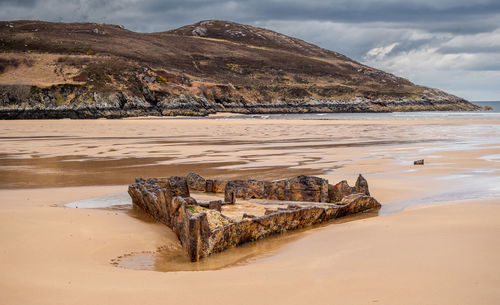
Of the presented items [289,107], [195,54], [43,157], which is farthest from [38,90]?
[195,54]

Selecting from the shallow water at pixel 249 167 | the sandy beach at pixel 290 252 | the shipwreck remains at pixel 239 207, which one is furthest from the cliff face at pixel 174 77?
the shipwreck remains at pixel 239 207

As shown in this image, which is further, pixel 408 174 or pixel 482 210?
pixel 408 174

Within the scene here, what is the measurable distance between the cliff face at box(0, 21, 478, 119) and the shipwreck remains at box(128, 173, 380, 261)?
45.5 m

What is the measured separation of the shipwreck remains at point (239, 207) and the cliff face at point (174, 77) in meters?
45.5

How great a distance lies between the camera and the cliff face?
54344 millimetres

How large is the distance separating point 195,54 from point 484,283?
112991 millimetres

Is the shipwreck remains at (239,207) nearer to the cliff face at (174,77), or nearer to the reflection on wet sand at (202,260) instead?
the reflection on wet sand at (202,260)

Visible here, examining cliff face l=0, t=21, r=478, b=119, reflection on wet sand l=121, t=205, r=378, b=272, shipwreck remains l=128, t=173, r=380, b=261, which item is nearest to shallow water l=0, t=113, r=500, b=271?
reflection on wet sand l=121, t=205, r=378, b=272

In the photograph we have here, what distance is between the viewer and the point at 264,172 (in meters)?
13.3

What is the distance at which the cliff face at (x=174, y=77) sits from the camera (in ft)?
178

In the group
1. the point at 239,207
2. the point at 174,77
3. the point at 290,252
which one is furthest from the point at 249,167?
the point at 174,77

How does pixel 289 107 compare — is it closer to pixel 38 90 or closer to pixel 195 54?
pixel 195 54

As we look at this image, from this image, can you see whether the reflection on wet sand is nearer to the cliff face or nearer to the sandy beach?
the sandy beach

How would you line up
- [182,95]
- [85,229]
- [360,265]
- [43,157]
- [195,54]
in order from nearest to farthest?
[360,265] → [85,229] → [43,157] → [182,95] → [195,54]
